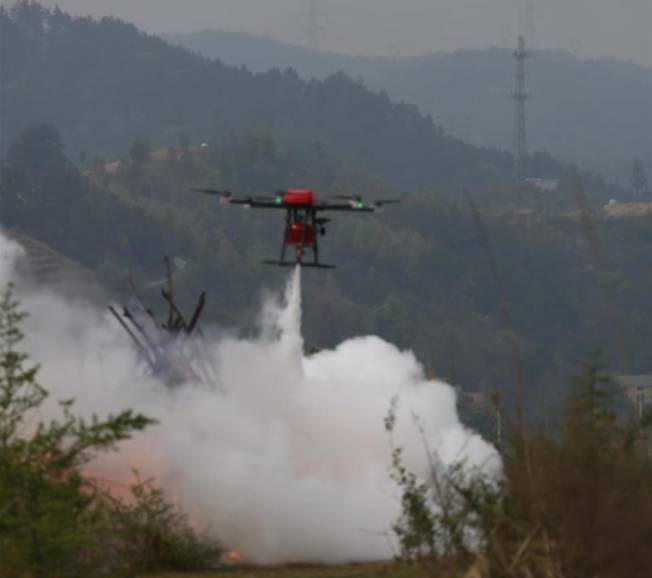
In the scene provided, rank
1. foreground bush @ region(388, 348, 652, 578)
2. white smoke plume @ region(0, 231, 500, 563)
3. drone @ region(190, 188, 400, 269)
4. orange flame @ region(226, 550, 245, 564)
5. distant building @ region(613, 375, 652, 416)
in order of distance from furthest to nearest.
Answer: drone @ region(190, 188, 400, 269), white smoke plume @ region(0, 231, 500, 563), orange flame @ region(226, 550, 245, 564), distant building @ region(613, 375, 652, 416), foreground bush @ region(388, 348, 652, 578)

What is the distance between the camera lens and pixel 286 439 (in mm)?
60844

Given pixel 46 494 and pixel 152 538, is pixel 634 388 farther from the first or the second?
pixel 46 494

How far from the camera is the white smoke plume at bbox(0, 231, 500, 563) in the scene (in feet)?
183

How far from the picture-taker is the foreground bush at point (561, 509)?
29.0 metres

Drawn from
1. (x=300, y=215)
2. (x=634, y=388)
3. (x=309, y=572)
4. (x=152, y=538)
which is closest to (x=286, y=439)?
(x=300, y=215)

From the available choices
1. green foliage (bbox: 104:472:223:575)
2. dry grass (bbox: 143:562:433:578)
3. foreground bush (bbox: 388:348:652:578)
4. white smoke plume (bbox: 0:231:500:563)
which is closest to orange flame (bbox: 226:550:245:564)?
white smoke plume (bbox: 0:231:500:563)

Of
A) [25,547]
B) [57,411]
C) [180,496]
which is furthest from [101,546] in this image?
[57,411]

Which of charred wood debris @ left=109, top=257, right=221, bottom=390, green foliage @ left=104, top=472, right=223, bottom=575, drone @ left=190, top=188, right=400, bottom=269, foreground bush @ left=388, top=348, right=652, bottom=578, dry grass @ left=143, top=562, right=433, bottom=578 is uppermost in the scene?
drone @ left=190, top=188, right=400, bottom=269

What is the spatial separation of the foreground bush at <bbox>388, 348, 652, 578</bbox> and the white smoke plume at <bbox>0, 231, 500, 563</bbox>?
14303 mm

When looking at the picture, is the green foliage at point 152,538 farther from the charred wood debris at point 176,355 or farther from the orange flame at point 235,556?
the charred wood debris at point 176,355

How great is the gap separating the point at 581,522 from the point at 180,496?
27696mm

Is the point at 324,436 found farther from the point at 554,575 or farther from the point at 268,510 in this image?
the point at 554,575

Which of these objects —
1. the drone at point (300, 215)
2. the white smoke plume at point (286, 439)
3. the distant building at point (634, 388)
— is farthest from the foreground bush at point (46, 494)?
the drone at point (300, 215)

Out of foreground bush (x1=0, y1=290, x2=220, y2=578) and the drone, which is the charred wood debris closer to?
the drone
